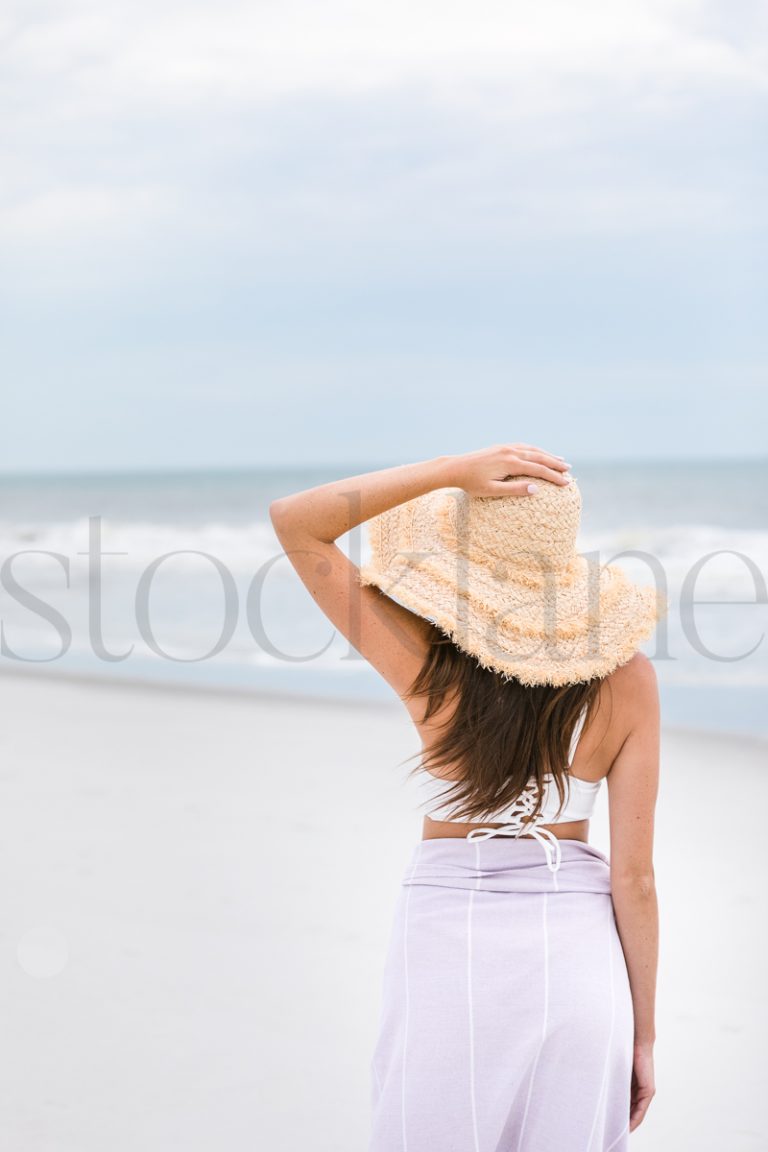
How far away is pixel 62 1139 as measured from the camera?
246 centimetres

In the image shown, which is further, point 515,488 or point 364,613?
point 364,613

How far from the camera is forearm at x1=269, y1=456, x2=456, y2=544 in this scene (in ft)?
4.41

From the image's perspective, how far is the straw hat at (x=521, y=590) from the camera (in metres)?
1.33

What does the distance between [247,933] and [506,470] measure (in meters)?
2.79

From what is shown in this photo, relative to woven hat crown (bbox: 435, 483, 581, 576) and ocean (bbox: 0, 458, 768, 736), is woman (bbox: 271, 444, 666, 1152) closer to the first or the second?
woven hat crown (bbox: 435, 483, 581, 576)

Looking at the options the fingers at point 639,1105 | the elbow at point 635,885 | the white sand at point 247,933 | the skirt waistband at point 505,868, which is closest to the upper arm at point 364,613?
the skirt waistband at point 505,868

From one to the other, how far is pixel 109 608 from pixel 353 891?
7.92m

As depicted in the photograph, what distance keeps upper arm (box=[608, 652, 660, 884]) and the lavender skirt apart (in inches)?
3.3

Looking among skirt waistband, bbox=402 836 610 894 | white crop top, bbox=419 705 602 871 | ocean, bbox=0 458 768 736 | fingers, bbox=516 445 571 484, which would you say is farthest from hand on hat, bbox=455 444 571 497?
ocean, bbox=0 458 768 736

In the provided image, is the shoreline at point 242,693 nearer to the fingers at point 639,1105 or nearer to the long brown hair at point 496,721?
the fingers at point 639,1105

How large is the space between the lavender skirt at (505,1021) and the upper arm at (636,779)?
85 millimetres

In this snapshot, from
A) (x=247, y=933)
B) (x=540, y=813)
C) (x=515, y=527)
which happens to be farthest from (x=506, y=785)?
(x=247, y=933)

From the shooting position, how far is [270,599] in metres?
11.6

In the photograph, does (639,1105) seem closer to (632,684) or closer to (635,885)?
(635,885)
